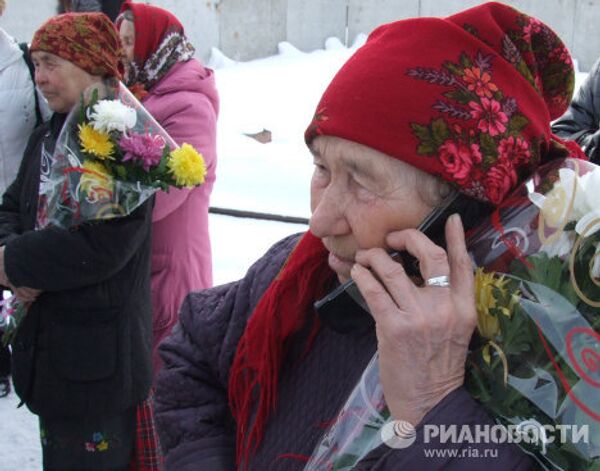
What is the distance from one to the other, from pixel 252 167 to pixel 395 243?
624 centimetres

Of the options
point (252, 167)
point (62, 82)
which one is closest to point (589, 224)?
point (62, 82)

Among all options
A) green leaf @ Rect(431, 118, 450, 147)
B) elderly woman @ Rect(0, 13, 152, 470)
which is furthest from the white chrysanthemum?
green leaf @ Rect(431, 118, 450, 147)

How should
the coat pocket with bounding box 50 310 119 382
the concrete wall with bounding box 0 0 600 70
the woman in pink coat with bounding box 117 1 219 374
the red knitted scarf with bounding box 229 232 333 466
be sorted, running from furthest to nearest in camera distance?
the concrete wall with bounding box 0 0 600 70 → the woman in pink coat with bounding box 117 1 219 374 → the coat pocket with bounding box 50 310 119 382 → the red knitted scarf with bounding box 229 232 333 466

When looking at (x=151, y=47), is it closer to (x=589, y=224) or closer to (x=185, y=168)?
(x=185, y=168)

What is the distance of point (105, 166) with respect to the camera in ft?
7.56

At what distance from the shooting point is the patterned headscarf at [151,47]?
303cm

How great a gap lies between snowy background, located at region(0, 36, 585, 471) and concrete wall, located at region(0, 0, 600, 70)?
56 centimetres

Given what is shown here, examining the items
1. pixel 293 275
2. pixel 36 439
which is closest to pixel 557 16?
pixel 36 439

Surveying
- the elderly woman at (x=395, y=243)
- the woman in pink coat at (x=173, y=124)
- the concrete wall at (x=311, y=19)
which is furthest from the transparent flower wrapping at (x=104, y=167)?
the concrete wall at (x=311, y=19)

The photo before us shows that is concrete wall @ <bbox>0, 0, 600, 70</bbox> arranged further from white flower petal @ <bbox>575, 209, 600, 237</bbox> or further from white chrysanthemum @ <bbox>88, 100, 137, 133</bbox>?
white flower petal @ <bbox>575, 209, 600, 237</bbox>

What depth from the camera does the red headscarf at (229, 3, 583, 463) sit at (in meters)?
1.13

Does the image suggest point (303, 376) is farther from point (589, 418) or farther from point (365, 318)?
point (589, 418)

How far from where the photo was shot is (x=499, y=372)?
1.02 m

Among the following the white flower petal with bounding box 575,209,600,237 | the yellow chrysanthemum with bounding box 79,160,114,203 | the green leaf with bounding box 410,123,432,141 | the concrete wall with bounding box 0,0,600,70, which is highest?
the green leaf with bounding box 410,123,432,141
